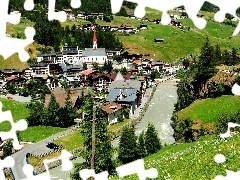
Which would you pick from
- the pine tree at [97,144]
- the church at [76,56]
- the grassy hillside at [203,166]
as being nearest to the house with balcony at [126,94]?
the pine tree at [97,144]

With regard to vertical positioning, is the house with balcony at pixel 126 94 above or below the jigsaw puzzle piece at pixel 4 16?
below

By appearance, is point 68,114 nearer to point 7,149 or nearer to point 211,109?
point 7,149

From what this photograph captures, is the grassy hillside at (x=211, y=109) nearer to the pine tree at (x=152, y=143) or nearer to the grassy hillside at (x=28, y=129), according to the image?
the pine tree at (x=152, y=143)

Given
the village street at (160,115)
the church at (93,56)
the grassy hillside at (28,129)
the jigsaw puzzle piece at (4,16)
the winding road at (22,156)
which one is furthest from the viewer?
the church at (93,56)

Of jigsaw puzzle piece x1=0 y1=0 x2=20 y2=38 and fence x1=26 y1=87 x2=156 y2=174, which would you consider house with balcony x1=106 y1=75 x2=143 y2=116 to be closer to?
fence x1=26 y1=87 x2=156 y2=174

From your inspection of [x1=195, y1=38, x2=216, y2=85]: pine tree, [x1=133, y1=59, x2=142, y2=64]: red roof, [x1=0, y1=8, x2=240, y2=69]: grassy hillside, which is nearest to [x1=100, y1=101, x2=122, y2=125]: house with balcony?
[x1=195, y1=38, x2=216, y2=85]: pine tree

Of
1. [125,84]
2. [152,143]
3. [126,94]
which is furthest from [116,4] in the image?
[125,84]

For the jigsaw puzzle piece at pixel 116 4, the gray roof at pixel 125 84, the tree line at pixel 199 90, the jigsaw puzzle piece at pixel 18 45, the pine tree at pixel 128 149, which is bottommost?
the gray roof at pixel 125 84

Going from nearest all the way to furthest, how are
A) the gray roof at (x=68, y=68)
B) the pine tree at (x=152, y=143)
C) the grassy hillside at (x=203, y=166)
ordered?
the grassy hillside at (x=203, y=166)
the pine tree at (x=152, y=143)
the gray roof at (x=68, y=68)
